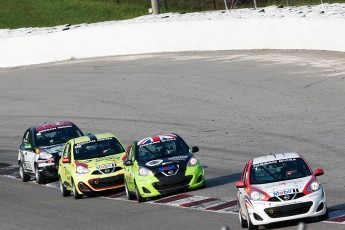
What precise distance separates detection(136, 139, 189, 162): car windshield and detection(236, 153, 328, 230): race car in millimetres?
4847

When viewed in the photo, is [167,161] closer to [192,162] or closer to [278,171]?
[192,162]

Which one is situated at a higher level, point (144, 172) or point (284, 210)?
point (284, 210)

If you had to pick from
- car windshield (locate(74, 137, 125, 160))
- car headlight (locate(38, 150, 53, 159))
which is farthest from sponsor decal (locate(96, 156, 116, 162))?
car headlight (locate(38, 150, 53, 159))

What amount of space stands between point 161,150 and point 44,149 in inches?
237

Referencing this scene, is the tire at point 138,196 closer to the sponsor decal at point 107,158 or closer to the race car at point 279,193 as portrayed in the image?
the sponsor decal at point 107,158

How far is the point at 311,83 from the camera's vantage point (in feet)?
115

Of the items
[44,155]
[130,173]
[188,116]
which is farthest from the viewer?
[188,116]

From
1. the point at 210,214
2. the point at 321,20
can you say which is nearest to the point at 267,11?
the point at 321,20

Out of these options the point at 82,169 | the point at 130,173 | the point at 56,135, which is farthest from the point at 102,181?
the point at 56,135

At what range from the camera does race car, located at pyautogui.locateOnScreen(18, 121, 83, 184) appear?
2622 cm

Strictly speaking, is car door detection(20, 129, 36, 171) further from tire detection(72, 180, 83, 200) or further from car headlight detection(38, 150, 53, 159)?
tire detection(72, 180, 83, 200)

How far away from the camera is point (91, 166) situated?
2256 cm

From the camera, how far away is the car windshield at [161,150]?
69.4 feet

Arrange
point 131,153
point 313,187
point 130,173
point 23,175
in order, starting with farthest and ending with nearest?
point 23,175 → point 131,153 → point 130,173 → point 313,187
